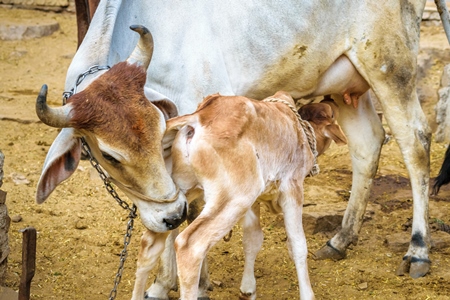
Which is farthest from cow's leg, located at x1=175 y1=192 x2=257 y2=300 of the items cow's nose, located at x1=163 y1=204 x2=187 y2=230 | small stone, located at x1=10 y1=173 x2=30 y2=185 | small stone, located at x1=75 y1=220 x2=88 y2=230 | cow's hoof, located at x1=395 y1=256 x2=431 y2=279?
small stone, located at x1=10 y1=173 x2=30 y2=185

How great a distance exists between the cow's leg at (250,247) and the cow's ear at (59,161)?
102 centimetres

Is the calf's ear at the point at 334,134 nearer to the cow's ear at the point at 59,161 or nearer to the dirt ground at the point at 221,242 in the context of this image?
the dirt ground at the point at 221,242

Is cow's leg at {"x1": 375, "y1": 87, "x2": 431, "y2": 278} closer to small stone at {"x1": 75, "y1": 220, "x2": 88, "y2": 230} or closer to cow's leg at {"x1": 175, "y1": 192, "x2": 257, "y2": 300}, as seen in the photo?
cow's leg at {"x1": 175, "y1": 192, "x2": 257, "y2": 300}

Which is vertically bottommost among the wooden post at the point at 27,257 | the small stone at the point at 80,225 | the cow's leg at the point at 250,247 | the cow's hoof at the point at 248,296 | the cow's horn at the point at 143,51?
the small stone at the point at 80,225

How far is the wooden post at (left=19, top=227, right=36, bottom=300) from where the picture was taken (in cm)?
352

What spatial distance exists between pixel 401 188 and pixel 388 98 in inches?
65.4

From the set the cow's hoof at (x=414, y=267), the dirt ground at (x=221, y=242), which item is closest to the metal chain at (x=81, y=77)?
the dirt ground at (x=221, y=242)

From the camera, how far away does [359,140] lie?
5.67 metres

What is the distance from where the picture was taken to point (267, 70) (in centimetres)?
485

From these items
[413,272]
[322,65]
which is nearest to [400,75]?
[322,65]

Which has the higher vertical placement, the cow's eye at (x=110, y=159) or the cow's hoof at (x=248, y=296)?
the cow's eye at (x=110, y=159)

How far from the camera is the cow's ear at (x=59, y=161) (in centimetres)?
385

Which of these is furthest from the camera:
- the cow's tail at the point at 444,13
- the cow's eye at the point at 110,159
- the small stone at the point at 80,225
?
the small stone at the point at 80,225

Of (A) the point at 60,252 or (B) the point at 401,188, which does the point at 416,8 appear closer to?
(B) the point at 401,188
